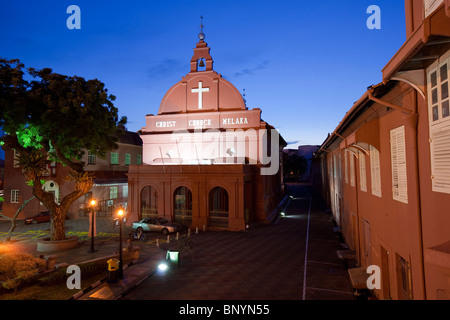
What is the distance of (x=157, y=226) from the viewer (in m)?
24.8

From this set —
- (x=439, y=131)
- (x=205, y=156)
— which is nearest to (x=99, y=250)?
(x=205, y=156)

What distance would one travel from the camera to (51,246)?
63.2 feet

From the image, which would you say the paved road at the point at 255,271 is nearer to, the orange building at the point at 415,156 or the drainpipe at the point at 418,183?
the orange building at the point at 415,156

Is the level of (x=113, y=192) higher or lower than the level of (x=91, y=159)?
lower

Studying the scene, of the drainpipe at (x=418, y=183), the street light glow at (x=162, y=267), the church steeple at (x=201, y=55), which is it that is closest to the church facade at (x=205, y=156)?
the church steeple at (x=201, y=55)

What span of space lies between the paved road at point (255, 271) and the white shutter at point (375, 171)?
185 inches

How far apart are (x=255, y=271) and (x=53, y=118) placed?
15.8m

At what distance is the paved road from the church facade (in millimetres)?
4403

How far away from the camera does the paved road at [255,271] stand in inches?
472

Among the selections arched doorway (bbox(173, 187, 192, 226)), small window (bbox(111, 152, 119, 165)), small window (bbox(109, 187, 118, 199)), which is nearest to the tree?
arched doorway (bbox(173, 187, 192, 226))

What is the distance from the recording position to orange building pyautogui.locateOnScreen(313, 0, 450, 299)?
14.6 feet

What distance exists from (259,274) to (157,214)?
1670 cm

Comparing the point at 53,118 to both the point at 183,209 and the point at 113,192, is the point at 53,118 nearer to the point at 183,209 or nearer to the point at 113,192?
the point at 183,209

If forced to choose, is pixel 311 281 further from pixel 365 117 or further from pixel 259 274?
pixel 365 117
